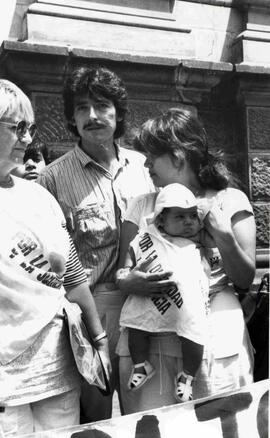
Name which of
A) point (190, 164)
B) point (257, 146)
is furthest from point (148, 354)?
point (257, 146)

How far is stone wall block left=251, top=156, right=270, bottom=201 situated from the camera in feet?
21.3

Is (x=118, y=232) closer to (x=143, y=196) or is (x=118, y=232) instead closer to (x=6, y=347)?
(x=143, y=196)

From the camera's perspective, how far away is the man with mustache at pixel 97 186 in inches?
120

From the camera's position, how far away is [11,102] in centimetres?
244

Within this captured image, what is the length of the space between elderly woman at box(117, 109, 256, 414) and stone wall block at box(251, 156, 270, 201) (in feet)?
11.7

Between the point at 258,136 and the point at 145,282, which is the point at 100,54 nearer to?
the point at 258,136

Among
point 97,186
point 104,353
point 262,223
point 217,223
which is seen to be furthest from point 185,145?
point 262,223

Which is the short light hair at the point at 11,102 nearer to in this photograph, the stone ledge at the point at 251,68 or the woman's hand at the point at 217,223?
the woman's hand at the point at 217,223

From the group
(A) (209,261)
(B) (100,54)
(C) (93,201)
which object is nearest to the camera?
(A) (209,261)

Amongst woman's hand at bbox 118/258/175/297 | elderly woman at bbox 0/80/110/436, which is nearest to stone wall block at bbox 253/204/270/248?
woman's hand at bbox 118/258/175/297

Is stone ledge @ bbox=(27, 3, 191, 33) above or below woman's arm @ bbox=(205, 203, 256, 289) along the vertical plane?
above

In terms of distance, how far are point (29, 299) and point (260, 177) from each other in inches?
179

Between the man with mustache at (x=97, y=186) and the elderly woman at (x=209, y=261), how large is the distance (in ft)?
0.49

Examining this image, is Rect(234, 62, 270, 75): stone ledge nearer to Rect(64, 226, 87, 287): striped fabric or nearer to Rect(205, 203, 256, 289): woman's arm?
Rect(205, 203, 256, 289): woman's arm
